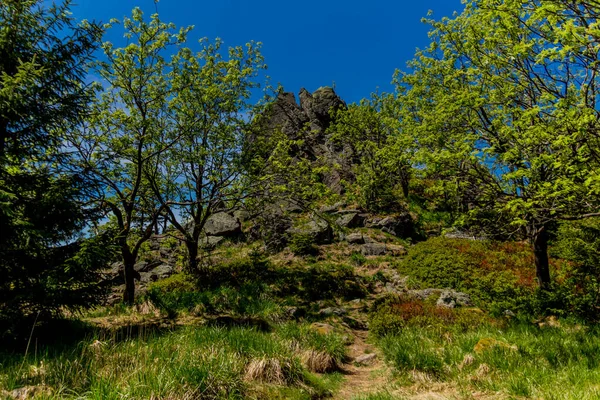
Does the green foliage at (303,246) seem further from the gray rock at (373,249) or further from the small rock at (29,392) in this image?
the small rock at (29,392)

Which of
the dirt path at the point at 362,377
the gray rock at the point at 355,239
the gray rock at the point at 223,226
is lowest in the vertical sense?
the dirt path at the point at 362,377

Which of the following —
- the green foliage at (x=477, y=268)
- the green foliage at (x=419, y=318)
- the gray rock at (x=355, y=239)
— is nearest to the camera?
the green foliage at (x=419, y=318)

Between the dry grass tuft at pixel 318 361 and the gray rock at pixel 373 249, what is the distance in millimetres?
13705

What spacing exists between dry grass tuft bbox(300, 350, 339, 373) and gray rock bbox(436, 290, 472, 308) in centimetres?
623

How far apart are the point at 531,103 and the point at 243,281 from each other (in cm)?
1350

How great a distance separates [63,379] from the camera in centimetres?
465

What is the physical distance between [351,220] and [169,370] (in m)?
21.2

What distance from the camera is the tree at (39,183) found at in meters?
7.15

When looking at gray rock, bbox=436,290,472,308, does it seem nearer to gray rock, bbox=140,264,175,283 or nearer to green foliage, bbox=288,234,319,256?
green foliage, bbox=288,234,319,256

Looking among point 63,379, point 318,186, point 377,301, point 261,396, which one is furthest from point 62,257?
point 377,301

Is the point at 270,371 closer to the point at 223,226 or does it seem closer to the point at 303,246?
the point at 303,246

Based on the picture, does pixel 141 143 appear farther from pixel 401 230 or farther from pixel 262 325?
pixel 401 230

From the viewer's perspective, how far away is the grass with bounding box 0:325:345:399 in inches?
179

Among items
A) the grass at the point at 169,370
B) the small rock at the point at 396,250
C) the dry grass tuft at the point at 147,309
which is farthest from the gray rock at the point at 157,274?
the grass at the point at 169,370
